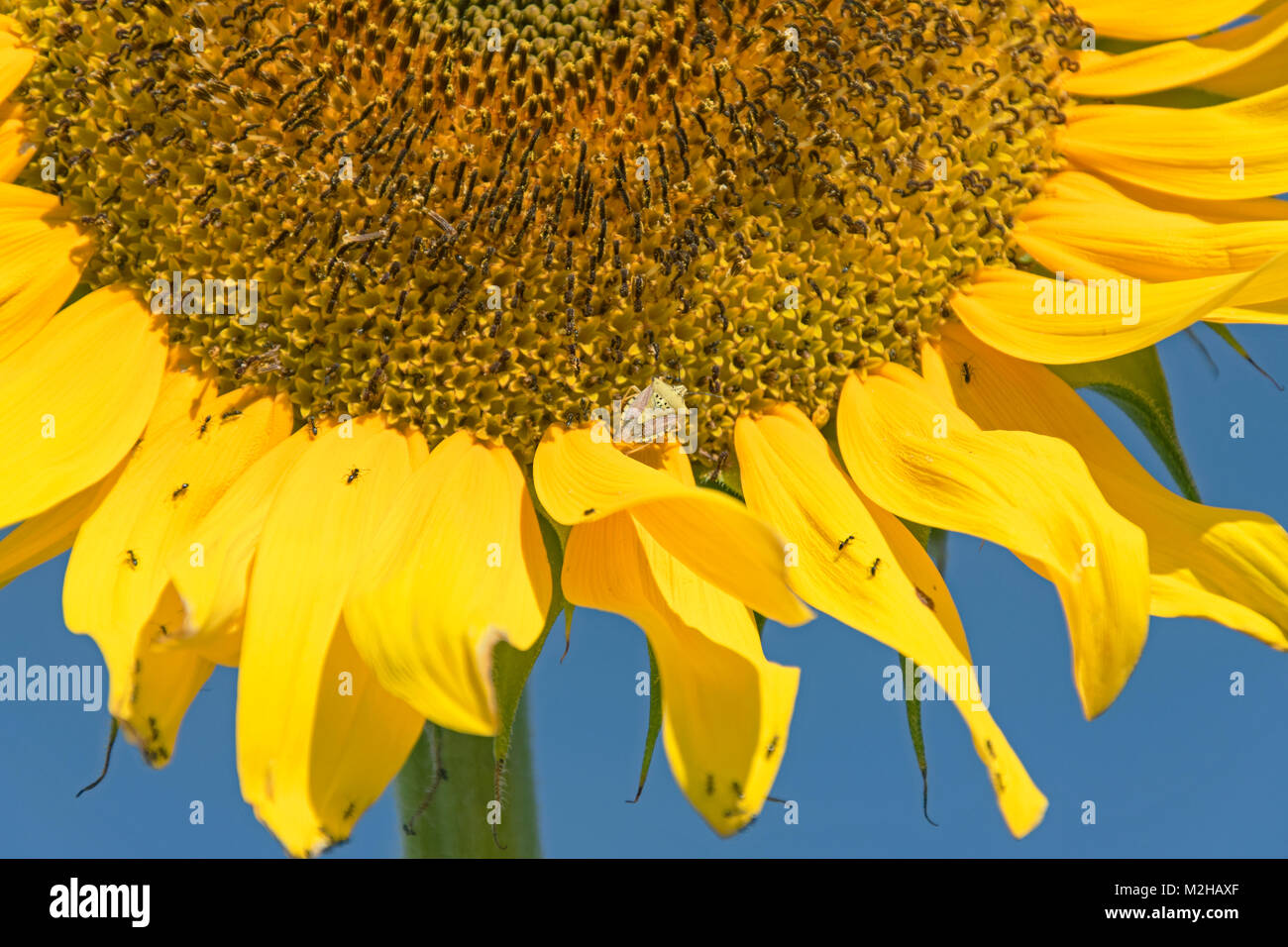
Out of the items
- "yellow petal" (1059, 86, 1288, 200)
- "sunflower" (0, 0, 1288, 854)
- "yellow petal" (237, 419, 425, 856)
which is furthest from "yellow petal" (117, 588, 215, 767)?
"yellow petal" (1059, 86, 1288, 200)

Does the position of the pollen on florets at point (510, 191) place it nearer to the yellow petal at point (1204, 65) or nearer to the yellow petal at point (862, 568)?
the yellow petal at point (862, 568)

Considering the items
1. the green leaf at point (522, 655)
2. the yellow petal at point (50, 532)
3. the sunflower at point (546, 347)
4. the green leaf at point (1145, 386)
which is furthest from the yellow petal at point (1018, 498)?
the yellow petal at point (50, 532)

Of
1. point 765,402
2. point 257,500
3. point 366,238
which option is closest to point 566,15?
point 366,238

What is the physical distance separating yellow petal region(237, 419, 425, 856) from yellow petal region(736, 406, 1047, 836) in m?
0.52

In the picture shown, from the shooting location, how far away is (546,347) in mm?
2111

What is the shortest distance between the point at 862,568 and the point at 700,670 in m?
0.26

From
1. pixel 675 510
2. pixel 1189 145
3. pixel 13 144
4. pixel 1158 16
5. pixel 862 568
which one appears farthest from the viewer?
pixel 1158 16

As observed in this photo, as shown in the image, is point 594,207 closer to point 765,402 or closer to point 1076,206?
point 765,402

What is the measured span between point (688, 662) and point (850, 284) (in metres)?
0.64

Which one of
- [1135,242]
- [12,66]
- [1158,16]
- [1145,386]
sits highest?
[1158,16]

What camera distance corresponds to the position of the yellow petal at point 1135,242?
2.31 metres

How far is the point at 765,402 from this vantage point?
2.20 metres

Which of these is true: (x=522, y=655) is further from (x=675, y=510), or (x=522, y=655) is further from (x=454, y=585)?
(x=675, y=510)

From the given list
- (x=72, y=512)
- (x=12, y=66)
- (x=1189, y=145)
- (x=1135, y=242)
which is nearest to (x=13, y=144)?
(x=12, y=66)
